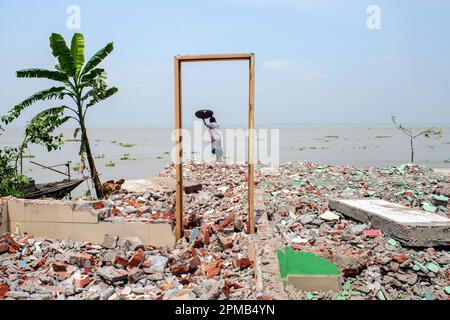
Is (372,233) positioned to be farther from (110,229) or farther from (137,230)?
(110,229)

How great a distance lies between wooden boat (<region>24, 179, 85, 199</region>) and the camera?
8.52 m

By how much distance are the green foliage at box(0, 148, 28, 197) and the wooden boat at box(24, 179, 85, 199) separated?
28 cm

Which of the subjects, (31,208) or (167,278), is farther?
(31,208)

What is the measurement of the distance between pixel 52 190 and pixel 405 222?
784cm

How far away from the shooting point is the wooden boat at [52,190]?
8.52 metres

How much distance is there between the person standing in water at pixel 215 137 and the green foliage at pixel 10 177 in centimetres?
507

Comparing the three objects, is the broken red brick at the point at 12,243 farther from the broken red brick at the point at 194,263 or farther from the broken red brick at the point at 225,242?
the broken red brick at the point at 225,242

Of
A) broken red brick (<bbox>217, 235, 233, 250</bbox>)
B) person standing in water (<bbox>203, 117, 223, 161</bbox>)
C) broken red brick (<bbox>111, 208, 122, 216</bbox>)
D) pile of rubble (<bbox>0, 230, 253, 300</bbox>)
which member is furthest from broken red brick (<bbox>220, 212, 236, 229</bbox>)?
person standing in water (<bbox>203, 117, 223, 161</bbox>)

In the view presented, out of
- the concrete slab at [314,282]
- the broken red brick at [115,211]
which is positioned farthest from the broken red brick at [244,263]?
the broken red brick at [115,211]

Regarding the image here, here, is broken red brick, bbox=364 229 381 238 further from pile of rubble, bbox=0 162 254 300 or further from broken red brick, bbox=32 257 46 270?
broken red brick, bbox=32 257 46 270

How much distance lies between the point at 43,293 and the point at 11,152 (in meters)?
5.73
